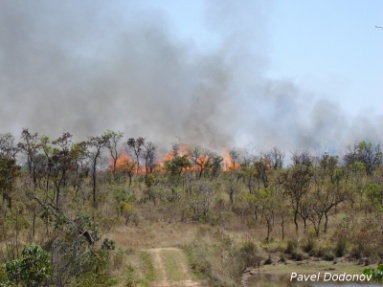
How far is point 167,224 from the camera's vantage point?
1614 inches

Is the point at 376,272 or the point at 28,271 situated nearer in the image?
the point at 376,272

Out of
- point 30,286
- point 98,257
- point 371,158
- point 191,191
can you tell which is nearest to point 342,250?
point 98,257

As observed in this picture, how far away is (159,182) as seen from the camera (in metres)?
63.9

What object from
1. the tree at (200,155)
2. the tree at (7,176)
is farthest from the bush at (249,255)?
the tree at (200,155)

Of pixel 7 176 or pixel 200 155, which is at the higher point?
pixel 200 155

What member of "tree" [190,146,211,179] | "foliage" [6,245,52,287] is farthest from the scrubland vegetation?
"tree" [190,146,211,179]

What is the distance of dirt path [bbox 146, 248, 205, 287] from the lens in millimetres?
20547

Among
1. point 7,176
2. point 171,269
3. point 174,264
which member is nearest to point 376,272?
point 171,269

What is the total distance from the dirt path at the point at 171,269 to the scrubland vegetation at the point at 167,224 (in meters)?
0.54

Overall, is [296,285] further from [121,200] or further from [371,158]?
[371,158]

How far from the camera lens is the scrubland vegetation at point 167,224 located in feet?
64.2

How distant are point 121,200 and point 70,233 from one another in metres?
22.6

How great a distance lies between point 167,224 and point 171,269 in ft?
59.1

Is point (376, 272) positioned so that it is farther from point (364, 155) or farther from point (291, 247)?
point (364, 155)
